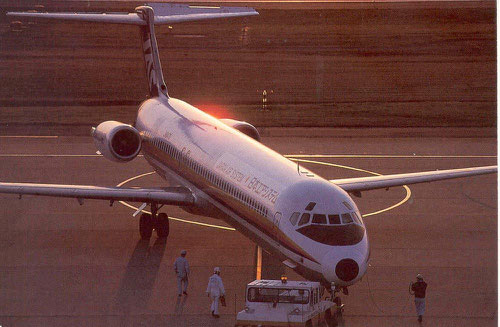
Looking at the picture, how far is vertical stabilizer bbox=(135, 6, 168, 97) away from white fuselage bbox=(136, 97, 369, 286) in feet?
14.3

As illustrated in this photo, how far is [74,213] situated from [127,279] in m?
9.03

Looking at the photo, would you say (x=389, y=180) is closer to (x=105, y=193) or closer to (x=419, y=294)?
(x=419, y=294)

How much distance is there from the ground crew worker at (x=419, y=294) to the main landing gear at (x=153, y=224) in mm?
11481

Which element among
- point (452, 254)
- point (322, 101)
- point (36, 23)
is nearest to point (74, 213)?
point (452, 254)

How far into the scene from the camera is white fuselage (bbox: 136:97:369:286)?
86.1 ft

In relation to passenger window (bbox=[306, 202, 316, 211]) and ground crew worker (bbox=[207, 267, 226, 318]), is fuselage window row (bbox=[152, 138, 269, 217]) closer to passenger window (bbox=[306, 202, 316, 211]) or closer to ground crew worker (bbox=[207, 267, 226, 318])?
passenger window (bbox=[306, 202, 316, 211])

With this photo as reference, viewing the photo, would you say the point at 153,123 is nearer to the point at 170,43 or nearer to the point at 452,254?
the point at 452,254

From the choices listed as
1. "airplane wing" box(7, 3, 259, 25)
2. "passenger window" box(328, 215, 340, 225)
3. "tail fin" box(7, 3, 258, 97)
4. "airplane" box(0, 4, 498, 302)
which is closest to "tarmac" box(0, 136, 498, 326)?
"airplane" box(0, 4, 498, 302)

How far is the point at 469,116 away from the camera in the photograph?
62750 millimetres

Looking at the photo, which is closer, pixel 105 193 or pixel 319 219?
pixel 319 219

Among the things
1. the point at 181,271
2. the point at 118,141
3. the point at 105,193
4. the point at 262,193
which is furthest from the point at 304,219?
the point at 118,141

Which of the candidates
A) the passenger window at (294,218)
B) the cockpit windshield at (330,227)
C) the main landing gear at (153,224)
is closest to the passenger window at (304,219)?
the cockpit windshield at (330,227)

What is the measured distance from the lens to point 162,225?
35906 mm

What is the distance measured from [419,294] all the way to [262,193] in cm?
Result: 516
